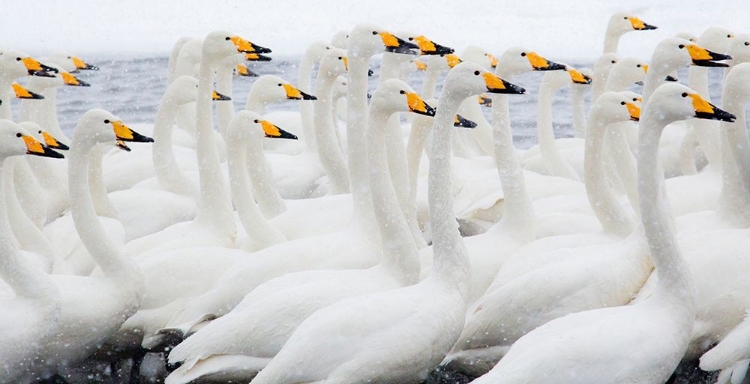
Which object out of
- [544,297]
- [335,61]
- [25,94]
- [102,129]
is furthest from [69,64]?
[544,297]

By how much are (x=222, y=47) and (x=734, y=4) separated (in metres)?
13.1

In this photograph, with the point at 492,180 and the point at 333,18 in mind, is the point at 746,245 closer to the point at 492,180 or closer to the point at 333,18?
the point at 492,180

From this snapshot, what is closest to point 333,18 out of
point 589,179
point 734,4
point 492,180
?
point 734,4

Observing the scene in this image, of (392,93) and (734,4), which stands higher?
(392,93)

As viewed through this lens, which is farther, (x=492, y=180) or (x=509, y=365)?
(x=492, y=180)

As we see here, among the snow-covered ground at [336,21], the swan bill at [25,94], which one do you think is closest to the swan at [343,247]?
the swan bill at [25,94]

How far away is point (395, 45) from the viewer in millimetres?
7969

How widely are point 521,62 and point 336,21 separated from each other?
1403 cm

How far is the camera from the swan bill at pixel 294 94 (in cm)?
920

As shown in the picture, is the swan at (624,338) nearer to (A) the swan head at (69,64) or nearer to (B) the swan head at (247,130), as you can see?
(B) the swan head at (247,130)

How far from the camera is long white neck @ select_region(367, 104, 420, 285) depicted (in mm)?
6656

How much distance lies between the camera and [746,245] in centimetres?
637

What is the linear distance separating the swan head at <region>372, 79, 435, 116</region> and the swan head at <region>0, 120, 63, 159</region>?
199 cm

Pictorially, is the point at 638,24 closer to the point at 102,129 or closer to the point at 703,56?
the point at 703,56
